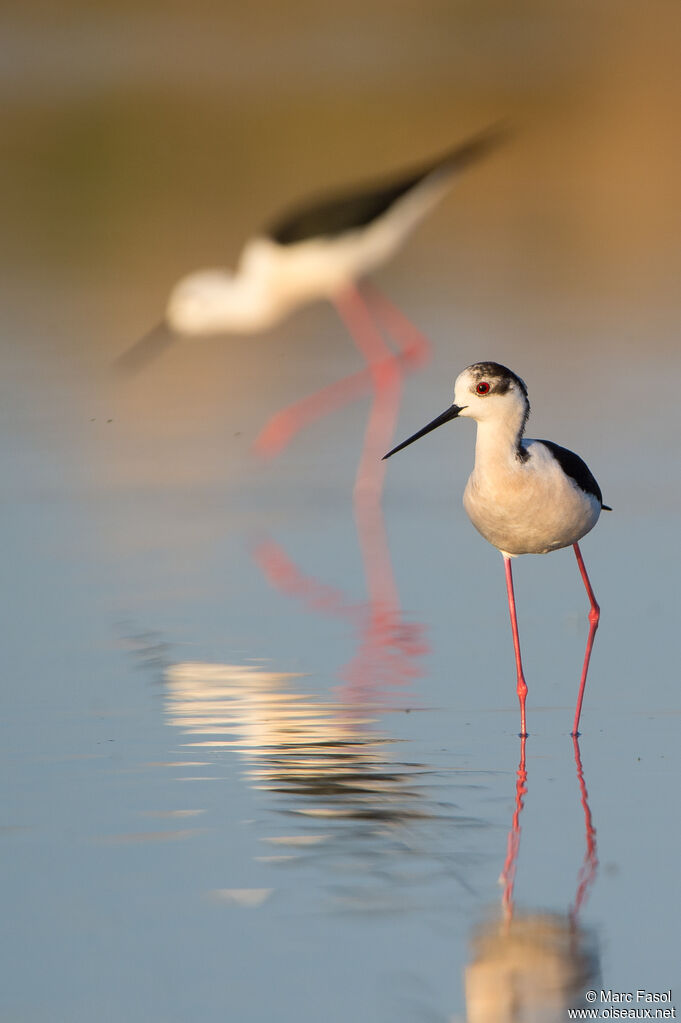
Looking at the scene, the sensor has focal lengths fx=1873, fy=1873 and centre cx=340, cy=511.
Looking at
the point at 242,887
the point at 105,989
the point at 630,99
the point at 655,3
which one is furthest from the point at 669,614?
the point at 655,3

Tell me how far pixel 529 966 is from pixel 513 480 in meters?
1.86

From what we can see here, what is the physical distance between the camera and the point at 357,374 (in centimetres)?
927

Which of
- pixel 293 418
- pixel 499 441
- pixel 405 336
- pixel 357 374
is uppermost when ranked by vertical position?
pixel 405 336

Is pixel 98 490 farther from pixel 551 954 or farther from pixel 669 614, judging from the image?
pixel 551 954

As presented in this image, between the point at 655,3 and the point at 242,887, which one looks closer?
the point at 242,887

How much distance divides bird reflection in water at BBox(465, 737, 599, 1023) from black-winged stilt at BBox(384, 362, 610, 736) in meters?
1.51

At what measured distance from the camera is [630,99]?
21.0 metres

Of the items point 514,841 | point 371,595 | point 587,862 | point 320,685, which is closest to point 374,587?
point 371,595

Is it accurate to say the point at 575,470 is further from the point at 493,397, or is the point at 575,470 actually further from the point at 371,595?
the point at 371,595

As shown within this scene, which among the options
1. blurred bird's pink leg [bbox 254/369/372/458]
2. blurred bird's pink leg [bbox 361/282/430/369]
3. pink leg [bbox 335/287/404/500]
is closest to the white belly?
pink leg [bbox 335/287/404/500]

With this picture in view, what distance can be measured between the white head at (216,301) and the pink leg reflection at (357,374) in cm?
52

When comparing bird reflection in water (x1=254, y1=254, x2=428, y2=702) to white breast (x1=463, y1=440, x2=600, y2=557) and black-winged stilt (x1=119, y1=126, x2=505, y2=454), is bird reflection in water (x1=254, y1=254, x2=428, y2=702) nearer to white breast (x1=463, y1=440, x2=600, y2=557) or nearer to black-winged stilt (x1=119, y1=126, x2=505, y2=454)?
white breast (x1=463, y1=440, x2=600, y2=557)

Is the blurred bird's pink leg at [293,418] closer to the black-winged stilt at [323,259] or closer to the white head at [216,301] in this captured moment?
the black-winged stilt at [323,259]

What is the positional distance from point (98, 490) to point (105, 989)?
4.77 meters
